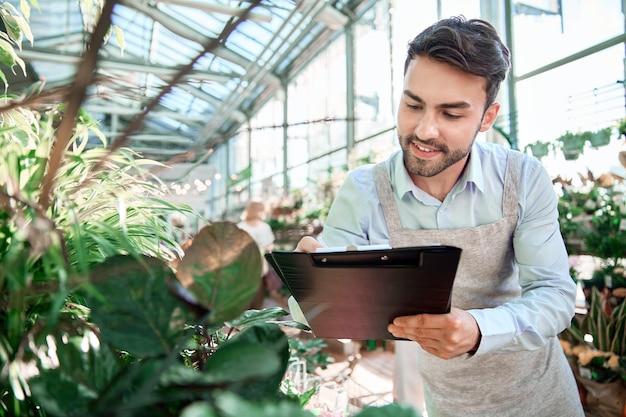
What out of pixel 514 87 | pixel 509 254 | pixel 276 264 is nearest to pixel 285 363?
pixel 276 264

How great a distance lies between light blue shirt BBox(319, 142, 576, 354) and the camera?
1247 mm

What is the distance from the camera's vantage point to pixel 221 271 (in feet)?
1.29

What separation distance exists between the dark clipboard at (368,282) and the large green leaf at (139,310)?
Result: 0.35 meters

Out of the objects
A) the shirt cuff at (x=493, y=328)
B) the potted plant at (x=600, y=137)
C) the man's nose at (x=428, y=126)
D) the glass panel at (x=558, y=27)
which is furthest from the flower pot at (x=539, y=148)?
the shirt cuff at (x=493, y=328)

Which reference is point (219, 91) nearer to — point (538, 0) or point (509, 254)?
point (538, 0)

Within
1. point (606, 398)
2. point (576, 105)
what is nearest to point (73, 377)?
point (606, 398)

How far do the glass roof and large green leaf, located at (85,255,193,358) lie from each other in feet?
0.37

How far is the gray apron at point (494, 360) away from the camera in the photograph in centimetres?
136

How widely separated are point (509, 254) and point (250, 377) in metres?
1.26

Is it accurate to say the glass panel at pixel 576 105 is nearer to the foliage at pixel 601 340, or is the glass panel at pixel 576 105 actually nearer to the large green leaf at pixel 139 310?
the foliage at pixel 601 340

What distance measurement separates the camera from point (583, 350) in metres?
2.81

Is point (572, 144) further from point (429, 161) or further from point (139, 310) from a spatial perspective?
point (139, 310)

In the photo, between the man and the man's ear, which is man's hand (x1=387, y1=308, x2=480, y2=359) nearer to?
the man

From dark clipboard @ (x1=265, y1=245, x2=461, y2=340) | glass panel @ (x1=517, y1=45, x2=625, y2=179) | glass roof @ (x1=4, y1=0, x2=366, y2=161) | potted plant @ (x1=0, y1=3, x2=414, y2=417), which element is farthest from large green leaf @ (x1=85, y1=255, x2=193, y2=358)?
glass panel @ (x1=517, y1=45, x2=625, y2=179)
